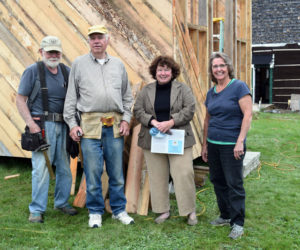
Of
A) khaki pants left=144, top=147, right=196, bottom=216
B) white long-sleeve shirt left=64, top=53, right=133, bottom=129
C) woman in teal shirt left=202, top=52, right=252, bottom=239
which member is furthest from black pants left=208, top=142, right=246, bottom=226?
white long-sleeve shirt left=64, top=53, right=133, bottom=129

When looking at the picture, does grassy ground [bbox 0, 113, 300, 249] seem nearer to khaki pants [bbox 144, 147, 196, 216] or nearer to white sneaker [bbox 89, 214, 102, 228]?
white sneaker [bbox 89, 214, 102, 228]

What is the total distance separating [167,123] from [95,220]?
1.26 meters

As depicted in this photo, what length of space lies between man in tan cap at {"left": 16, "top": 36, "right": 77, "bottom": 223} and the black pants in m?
1.61

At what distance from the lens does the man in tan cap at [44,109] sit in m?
3.58

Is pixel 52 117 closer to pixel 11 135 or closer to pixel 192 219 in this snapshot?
pixel 192 219

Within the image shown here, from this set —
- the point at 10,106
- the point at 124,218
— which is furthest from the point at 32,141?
the point at 10,106

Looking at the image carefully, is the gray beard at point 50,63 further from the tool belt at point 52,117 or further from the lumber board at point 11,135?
the lumber board at point 11,135

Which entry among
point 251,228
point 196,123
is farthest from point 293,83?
point 251,228

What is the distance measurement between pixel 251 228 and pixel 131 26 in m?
2.95

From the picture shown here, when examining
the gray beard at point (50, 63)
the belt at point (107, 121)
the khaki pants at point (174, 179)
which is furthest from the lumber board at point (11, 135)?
the khaki pants at point (174, 179)

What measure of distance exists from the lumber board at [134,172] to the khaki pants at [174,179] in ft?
1.48

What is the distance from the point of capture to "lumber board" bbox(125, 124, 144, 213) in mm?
4192

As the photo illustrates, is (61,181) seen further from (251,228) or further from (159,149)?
(251,228)

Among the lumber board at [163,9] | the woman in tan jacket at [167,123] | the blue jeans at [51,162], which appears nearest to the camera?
the woman in tan jacket at [167,123]
